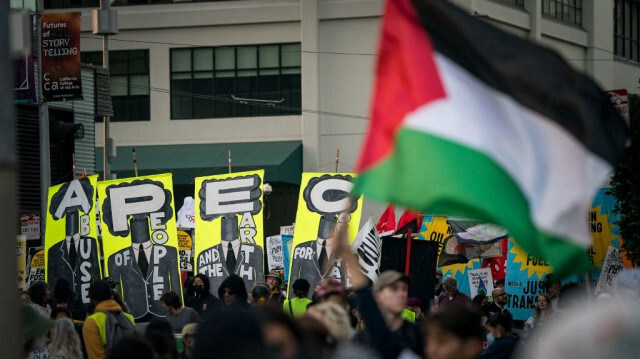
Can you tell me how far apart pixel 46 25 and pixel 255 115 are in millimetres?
21538

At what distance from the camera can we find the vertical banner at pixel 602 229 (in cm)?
2103

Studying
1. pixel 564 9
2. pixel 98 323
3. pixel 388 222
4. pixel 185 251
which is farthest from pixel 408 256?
pixel 564 9

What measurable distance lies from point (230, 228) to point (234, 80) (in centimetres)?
2922

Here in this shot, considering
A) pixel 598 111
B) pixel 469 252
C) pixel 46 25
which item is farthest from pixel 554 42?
pixel 598 111

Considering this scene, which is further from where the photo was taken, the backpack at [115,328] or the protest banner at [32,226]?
the protest banner at [32,226]

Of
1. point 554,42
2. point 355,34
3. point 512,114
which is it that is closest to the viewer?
point 512,114

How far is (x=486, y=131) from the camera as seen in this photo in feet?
20.7

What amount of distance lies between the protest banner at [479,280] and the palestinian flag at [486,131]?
17933mm

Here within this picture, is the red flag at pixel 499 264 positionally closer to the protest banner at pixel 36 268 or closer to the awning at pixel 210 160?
the protest banner at pixel 36 268

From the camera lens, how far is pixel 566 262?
590 cm

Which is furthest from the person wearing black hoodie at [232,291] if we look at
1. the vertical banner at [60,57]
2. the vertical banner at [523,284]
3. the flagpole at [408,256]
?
the vertical banner at [60,57]

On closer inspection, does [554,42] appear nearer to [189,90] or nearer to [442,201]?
[189,90]

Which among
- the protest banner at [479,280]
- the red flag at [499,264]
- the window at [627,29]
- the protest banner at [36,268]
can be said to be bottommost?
the red flag at [499,264]

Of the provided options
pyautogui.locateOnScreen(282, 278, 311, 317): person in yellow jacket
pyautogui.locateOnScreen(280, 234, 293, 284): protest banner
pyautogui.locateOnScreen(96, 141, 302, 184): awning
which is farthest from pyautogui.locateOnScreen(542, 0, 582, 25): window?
pyautogui.locateOnScreen(282, 278, 311, 317): person in yellow jacket
